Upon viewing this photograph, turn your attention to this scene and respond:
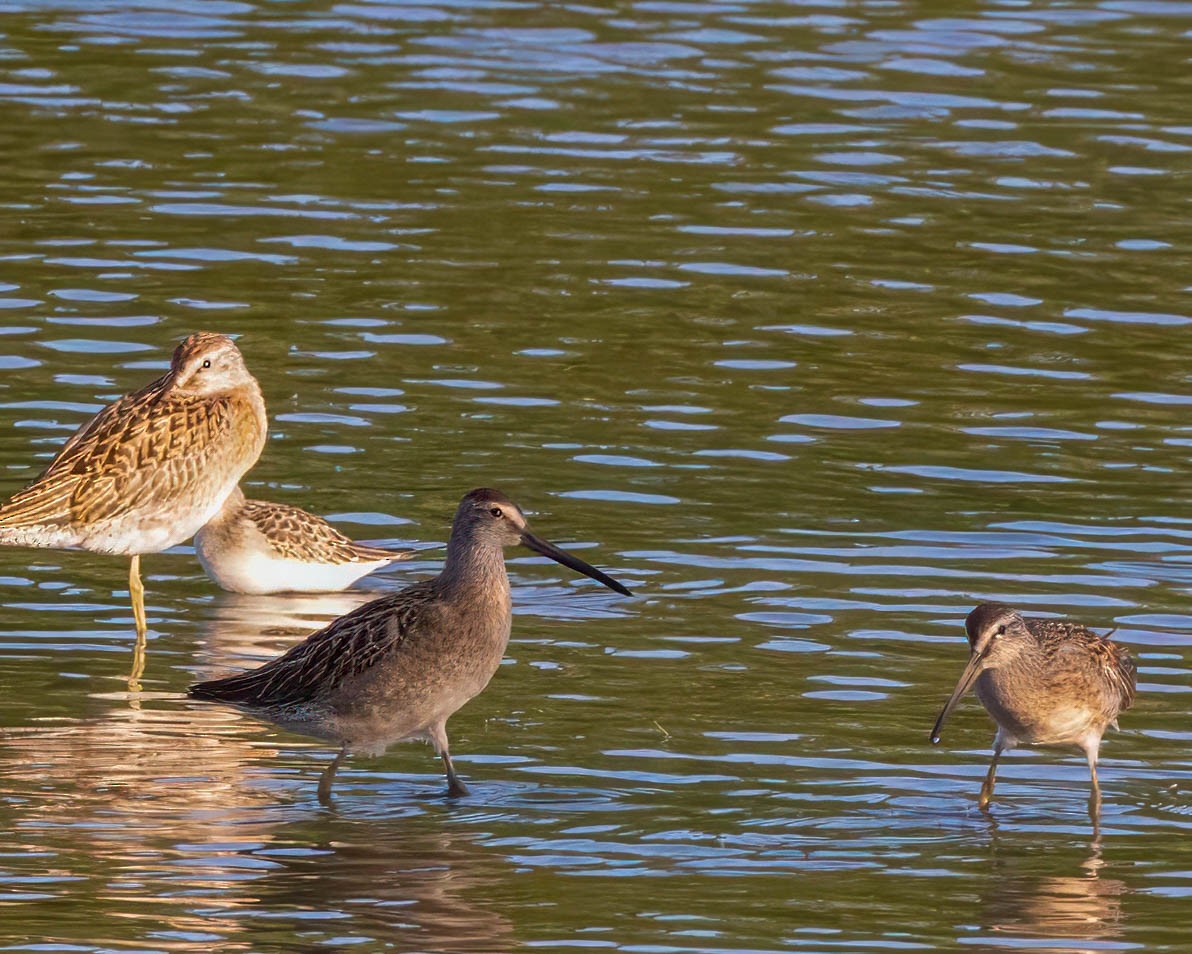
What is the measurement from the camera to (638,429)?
14.6 metres

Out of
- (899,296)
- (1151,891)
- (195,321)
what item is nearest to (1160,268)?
(899,296)

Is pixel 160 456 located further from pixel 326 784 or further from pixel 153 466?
pixel 326 784

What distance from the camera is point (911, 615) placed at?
1181 cm

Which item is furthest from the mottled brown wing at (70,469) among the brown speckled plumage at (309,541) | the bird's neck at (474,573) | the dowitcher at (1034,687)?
the dowitcher at (1034,687)

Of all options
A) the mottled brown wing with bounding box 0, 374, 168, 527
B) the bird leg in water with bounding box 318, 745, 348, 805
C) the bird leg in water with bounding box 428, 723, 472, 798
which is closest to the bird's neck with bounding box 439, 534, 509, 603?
the bird leg in water with bounding box 428, 723, 472, 798

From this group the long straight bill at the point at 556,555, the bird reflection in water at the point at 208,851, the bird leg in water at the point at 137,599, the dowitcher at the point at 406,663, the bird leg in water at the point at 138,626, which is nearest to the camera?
the bird reflection in water at the point at 208,851

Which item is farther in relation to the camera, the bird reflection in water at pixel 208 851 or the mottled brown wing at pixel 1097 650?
the mottled brown wing at pixel 1097 650

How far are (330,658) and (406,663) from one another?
0.33m

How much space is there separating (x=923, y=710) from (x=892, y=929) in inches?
92.4

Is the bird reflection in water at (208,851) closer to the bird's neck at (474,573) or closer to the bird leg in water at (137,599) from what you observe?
the bird's neck at (474,573)

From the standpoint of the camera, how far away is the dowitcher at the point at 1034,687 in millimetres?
9703

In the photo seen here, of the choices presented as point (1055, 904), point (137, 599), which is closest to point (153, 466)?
point (137, 599)

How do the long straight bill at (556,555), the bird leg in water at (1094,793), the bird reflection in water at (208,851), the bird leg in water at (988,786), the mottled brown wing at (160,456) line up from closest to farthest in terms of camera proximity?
1. the bird reflection in water at (208,851)
2. the bird leg in water at (1094,793)
3. the bird leg in water at (988,786)
4. the long straight bill at (556,555)
5. the mottled brown wing at (160,456)

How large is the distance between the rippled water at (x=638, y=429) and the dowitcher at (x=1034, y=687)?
232 mm
